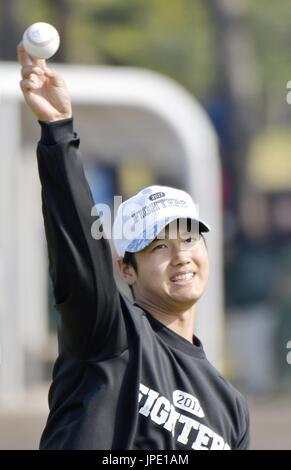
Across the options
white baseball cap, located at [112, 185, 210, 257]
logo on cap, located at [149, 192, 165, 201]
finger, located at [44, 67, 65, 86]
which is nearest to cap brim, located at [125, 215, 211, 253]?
white baseball cap, located at [112, 185, 210, 257]

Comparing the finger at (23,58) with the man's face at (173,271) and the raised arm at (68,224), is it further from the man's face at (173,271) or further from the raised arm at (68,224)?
the man's face at (173,271)

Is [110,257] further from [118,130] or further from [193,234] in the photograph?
[118,130]

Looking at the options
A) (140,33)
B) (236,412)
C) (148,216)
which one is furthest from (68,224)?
(140,33)

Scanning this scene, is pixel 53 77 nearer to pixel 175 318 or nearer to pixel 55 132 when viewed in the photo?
pixel 55 132

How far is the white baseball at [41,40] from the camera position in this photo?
379 centimetres

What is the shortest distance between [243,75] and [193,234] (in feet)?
46.5

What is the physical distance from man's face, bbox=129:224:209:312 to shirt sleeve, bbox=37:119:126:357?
10.0 inches

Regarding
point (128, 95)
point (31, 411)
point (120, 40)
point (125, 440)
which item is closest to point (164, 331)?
point (125, 440)

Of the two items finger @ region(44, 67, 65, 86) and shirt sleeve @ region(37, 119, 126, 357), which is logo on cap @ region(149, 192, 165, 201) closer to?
shirt sleeve @ region(37, 119, 126, 357)

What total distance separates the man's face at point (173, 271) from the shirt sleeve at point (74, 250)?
25 cm

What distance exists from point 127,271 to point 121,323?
344mm

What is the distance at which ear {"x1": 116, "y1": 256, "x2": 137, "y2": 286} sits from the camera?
425 centimetres

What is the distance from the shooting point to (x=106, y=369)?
3.94 metres

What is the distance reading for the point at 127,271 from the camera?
4.27 meters
